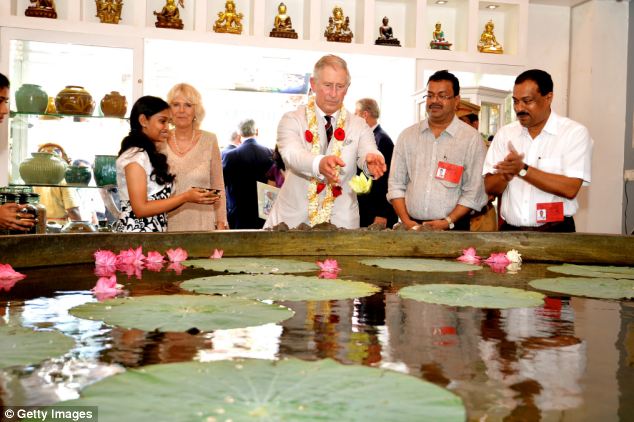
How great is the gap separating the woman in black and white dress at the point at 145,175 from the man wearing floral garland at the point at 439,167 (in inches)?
43.9

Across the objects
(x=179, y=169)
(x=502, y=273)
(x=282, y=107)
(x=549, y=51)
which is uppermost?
(x=549, y=51)

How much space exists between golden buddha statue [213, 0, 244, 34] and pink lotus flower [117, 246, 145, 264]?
3.17 meters

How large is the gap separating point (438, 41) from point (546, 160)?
2.61 m

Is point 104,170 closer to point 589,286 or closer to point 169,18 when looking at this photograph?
point 169,18

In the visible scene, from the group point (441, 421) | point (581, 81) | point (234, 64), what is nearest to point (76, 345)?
point (441, 421)

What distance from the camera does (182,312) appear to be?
1.38 meters

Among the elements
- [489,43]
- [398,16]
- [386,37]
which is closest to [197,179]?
[386,37]

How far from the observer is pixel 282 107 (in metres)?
5.44

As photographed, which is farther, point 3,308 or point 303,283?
point 303,283

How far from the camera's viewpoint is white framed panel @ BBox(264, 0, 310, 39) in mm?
5301

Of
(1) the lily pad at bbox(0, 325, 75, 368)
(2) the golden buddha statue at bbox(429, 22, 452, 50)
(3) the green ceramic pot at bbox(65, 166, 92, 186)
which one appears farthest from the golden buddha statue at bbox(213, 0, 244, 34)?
(1) the lily pad at bbox(0, 325, 75, 368)

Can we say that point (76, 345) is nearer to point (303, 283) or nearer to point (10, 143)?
point (303, 283)

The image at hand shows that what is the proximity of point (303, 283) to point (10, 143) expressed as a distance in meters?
3.50

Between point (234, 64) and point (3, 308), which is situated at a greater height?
point (234, 64)
